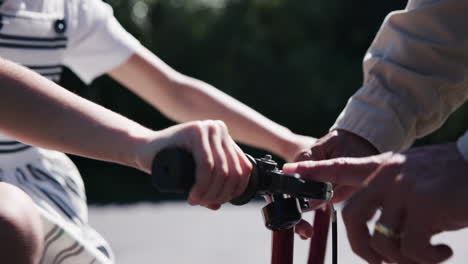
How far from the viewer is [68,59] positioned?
2.88 meters

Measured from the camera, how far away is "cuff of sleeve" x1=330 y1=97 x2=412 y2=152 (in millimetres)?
2344

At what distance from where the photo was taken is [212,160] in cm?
161

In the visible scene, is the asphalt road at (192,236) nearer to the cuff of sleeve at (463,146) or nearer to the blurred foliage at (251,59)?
the blurred foliage at (251,59)

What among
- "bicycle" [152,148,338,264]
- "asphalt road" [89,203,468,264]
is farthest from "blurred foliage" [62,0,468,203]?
"bicycle" [152,148,338,264]

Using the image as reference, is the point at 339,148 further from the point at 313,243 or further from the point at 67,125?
the point at 67,125

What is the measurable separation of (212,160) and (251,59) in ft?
37.2

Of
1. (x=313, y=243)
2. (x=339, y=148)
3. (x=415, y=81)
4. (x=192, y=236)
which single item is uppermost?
(x=415, y=81)

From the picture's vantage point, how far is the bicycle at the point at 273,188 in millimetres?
1564

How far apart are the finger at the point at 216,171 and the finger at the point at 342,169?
21cm

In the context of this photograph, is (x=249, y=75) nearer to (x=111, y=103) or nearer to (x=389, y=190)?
(x=111, y=103)

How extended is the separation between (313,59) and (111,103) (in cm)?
335

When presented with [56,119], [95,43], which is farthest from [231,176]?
[95,43]

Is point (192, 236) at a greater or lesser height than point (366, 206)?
lesser

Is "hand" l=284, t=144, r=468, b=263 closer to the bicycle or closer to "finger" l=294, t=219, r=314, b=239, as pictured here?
the bicycle
